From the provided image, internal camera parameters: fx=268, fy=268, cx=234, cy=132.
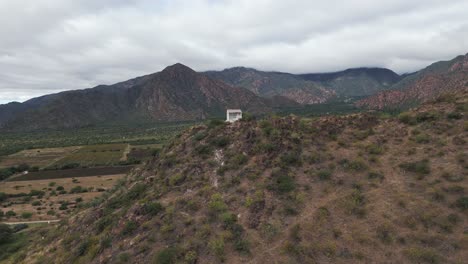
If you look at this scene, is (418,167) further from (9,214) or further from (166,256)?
(9,214)

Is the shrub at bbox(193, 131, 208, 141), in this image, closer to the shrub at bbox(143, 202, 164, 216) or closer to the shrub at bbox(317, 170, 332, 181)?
the shrub at bbox(143, 202, 164, 216)

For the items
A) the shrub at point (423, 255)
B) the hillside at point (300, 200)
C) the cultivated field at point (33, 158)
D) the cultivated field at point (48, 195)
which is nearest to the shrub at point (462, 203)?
the hillside at point (300, 200)

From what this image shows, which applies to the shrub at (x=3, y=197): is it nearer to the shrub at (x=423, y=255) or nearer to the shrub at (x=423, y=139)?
the shrub at (x=423, y=255)

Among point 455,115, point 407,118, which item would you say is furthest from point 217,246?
point 455,115

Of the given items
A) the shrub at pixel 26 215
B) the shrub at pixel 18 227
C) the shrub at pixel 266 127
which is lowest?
the shrub at pixel 26 215

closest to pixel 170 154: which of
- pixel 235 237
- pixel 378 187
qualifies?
pixel 235 237

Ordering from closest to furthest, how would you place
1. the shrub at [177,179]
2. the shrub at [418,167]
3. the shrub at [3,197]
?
1. the shrub at [418,167]
2. the shrub at [177,179]
3. the shrub at [3,197]

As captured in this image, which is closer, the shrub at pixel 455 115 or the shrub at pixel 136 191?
the shrub at pixel 455 115
